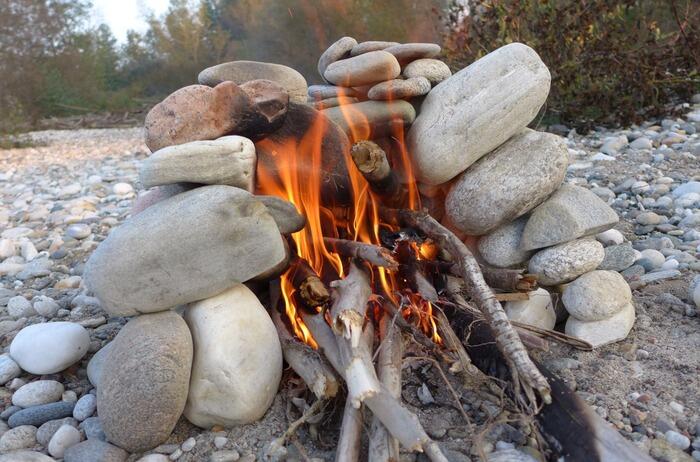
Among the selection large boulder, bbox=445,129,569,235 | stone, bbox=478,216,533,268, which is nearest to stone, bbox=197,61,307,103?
large boulder, bbox=445,129,569,235

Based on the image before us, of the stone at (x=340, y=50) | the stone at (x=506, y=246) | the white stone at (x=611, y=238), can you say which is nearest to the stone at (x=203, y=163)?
the stone at (x=340, y=50)

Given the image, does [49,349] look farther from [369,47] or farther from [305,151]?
[369,47]

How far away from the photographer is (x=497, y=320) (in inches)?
80.7

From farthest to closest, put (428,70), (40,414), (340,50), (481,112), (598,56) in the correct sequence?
(598,56), (340,50), (428,70), (481,112), (40,414)

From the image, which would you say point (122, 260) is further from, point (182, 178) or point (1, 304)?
point (1, 304)

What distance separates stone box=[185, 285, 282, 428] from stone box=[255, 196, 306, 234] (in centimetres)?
37

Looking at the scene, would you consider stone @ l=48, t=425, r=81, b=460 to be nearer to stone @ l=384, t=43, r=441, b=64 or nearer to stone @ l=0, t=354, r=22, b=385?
stone @ l=0, t=354, r=22, b=385

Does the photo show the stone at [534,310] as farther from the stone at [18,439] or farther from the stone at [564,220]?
the stone at [18,439]

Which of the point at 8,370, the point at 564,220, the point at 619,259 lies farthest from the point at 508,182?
the point at 8,370

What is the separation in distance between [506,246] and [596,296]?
444 mm

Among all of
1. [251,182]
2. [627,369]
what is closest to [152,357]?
[251,182]

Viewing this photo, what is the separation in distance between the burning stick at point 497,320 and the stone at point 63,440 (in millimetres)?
1489

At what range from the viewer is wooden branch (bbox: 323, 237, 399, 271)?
2.26m

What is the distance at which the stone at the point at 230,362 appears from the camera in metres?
2.10
